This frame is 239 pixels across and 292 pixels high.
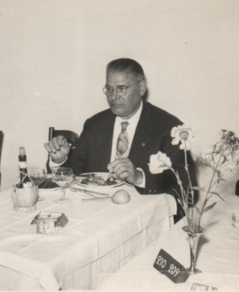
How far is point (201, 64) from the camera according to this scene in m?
2.64

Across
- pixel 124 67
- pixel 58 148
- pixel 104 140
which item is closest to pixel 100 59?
pixel 124 67

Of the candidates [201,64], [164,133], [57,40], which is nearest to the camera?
[164,133]

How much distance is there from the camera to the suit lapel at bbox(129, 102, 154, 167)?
2232 millimetres

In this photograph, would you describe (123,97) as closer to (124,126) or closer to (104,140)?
(124,126)

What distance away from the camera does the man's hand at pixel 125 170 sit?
1724 millimetres

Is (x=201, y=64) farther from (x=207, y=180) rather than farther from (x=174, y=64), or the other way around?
(x=207, y=180)

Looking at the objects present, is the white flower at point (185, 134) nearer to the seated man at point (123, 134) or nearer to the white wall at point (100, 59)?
the seated man at point (123, 134)

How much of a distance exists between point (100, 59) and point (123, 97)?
0.84 metres

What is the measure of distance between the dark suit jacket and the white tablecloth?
0.61 metres

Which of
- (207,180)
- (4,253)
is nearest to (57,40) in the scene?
(207,180)

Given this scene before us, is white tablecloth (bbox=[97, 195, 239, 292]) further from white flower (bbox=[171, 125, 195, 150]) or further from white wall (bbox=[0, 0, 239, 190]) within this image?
white wall (bbox=[0, 0, 239, 190])

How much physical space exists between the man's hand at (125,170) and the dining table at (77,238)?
7cm

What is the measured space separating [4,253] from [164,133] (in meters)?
1.36

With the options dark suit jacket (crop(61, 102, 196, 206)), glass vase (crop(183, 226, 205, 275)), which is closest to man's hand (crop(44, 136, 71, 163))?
dark suit jacket (crop(61, 102, 196, 206))
